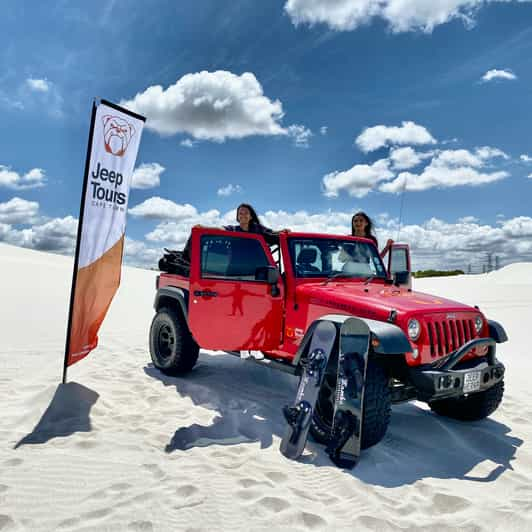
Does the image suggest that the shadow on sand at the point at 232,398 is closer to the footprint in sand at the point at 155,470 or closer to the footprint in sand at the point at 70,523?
the footprint in sand at the point at 155,470

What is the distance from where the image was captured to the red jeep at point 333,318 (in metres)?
3.57

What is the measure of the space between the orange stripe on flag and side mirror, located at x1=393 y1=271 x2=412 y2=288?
3282 millimetres

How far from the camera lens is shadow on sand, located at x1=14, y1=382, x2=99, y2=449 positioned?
371 centimetres

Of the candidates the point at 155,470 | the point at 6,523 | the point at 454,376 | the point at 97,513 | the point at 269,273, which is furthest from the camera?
the point at 269,273

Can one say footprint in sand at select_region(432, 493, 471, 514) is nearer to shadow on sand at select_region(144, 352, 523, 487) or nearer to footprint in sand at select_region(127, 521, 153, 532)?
shadow on sand at select_region(144, 352, 523, 487)

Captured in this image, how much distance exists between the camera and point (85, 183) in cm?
477

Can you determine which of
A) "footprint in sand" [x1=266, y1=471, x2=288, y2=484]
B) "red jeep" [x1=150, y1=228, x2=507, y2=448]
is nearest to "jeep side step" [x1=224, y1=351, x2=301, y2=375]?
"red jeep" [x1=150, y1=228, x2=507, y2=448]

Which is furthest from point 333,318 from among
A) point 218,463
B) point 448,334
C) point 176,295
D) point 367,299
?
A: point 176,295

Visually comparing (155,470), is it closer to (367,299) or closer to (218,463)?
(218,463)

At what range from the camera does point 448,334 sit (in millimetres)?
3898

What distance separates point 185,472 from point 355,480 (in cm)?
118

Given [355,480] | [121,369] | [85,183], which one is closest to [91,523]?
[355,480]

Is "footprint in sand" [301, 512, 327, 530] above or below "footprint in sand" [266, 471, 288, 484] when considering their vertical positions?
above

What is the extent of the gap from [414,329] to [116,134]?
3825 mm
